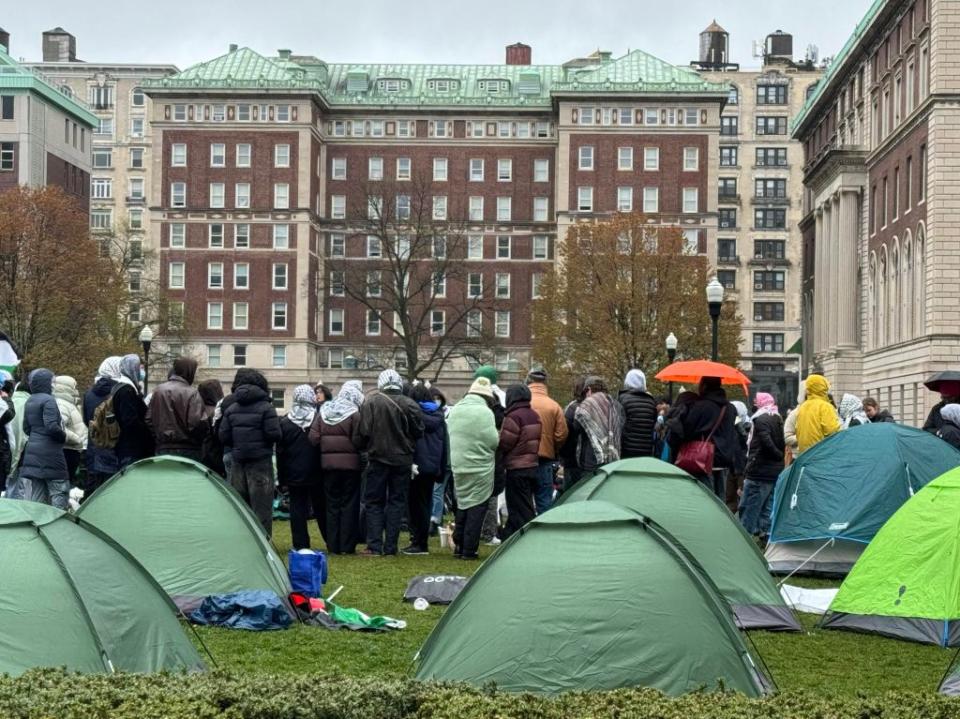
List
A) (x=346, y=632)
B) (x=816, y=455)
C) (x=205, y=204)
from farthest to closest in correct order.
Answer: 1. (x=205, y=204)
2. (x=816, y=455)
3. (x=346, y=632)

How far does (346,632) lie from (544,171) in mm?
103855

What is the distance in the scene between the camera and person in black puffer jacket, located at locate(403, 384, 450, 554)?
21203 mm

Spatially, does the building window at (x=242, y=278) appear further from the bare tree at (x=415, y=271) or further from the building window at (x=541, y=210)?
the building window at (x=541, y=210)

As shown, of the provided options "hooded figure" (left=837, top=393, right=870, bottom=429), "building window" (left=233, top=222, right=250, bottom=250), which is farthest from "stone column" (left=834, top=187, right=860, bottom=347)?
"hooded figure" (left=837, top=393, right=870, bottom=429)

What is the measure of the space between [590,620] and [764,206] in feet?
436

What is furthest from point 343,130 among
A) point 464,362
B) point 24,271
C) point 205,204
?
point 24,271

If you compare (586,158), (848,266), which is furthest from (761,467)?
(586,158)

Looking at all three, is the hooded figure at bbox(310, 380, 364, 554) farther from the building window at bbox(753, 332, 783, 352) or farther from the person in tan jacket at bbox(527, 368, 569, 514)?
the building window at bbox(753, 332, 783, 352)

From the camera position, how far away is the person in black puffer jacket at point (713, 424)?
19.9 metres

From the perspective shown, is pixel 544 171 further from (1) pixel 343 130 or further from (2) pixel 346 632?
(2) pixel 346 632

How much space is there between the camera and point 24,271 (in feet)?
229

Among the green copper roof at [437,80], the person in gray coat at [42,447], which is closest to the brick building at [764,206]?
the green copper roof at [437,80]

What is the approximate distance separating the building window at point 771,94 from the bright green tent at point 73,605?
135386 millimetres

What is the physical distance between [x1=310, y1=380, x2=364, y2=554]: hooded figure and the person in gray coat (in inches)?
119
